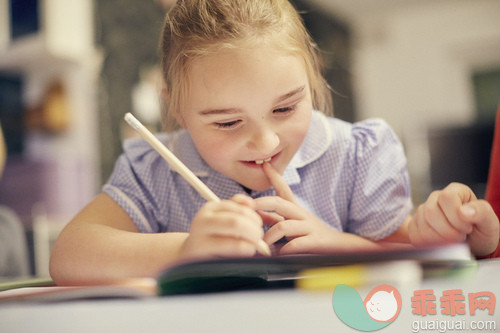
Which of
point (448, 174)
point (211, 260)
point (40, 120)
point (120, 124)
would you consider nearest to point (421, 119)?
point (448, 174)

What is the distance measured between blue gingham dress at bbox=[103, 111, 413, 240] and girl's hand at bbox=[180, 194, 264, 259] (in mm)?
139

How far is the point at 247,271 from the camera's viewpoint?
0.20 m

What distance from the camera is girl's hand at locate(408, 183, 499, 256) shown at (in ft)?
0.86

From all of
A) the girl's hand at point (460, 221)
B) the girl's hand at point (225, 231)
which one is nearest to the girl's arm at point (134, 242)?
the girl's hand at point (225, 231)

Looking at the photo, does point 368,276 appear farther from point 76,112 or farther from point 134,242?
point 76,112

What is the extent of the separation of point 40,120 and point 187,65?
1.31m

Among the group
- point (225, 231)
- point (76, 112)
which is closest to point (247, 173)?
point (225, 231)

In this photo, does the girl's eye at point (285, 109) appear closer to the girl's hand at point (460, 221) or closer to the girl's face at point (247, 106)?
the girl's face at point (247, 106)

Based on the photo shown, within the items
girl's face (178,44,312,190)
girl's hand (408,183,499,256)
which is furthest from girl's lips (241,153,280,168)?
girl's hand (408,183,499,256)

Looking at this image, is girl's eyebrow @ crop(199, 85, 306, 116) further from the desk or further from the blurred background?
the blurred background

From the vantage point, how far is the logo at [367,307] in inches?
6.8

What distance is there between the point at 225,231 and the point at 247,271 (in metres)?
0.02

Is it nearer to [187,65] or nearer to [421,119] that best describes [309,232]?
[187,65]

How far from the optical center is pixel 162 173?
1.28ft
